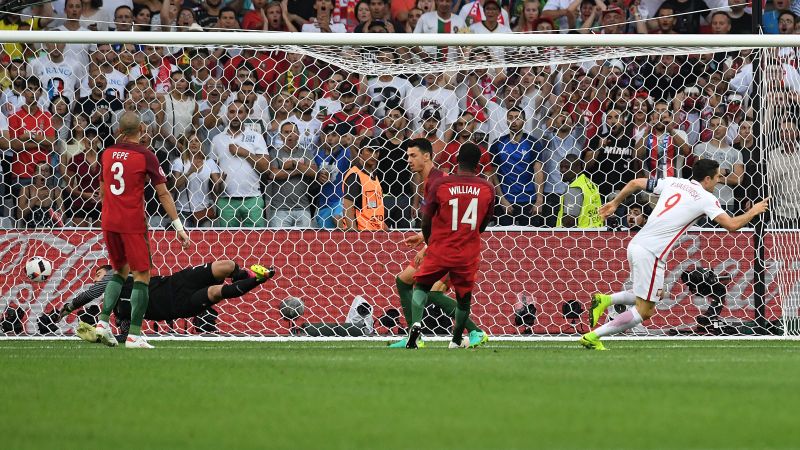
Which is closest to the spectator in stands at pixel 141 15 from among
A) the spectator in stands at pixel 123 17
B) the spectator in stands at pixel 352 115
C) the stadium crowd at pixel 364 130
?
the spectator in stands at pixel 123 17

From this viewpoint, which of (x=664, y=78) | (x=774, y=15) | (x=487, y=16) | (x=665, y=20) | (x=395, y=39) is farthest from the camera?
(x=487, y=16)

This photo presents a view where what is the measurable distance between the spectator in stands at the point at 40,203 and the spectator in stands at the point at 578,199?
5.69 m

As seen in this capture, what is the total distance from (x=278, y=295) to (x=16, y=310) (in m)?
2.90

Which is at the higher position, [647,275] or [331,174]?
[331,174]

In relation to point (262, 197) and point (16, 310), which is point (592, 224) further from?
point (16, 310)

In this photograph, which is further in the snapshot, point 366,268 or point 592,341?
point 366,268

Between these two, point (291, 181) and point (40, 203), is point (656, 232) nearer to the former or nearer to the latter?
point (291, 181)

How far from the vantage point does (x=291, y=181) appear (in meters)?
14.4

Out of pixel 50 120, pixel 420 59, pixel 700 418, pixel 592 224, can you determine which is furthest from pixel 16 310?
pixel 700 418

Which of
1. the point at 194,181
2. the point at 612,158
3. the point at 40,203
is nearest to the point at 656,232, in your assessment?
the point at 612,158

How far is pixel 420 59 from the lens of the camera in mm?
14430

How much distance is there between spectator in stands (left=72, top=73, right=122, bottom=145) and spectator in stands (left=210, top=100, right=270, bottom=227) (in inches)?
49.6

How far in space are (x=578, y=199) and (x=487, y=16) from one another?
5029 mm

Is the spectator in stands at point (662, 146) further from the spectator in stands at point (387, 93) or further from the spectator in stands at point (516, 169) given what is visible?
the spectator in stands at point (387, 93)
